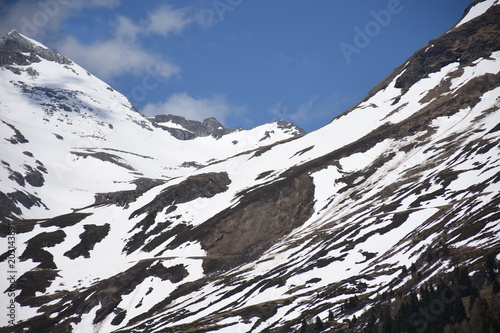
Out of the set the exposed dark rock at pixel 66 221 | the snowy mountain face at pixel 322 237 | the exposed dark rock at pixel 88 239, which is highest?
the exposed dark rock at pixel 66 221

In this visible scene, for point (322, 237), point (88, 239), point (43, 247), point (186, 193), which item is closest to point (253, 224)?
point (322, 237)

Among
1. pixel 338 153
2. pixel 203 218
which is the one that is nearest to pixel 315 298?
pixel 203 218

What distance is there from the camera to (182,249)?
415 feet

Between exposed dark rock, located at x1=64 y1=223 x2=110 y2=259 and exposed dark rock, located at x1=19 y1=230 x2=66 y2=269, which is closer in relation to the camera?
exposed dark rock, located at x1=19 y1=230 x2=66 y2=269

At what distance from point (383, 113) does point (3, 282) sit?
12970 cm

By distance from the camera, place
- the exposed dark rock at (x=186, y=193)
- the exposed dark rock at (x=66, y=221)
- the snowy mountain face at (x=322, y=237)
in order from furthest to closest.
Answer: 1. the exposed dark rock at (x=66, y=221)
2. the exposed dark rock at (x=186, y=193)
3. the snowy mountain face at (x=322, y=237)

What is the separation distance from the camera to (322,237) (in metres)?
99.8

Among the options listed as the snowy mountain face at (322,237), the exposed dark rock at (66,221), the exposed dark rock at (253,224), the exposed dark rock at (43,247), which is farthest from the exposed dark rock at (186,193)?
the exposed dark rock at (43,247)

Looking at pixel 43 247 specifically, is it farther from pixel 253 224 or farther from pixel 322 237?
pixel 322 237

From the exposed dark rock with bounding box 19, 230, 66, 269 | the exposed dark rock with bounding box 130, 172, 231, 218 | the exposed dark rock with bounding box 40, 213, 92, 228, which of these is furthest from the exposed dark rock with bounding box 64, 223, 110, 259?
the exposed dark rock with bounding box 130, 172, 231, 218

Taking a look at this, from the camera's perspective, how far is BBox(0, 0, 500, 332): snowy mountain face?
57375 millimetres

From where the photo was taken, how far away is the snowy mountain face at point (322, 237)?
57.4 metres

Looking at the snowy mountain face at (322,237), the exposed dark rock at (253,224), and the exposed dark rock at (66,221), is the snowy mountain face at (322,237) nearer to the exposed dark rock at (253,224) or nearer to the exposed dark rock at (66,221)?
the exposed dark rock at (253,224)

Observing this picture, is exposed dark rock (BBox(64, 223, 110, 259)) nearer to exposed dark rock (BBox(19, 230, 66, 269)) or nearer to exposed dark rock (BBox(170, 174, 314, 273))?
exposed dark rock (BBox(19, 230, 66, 269))
